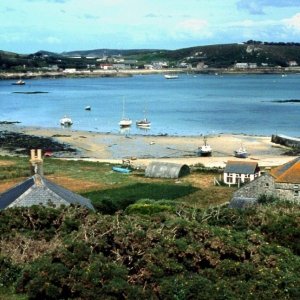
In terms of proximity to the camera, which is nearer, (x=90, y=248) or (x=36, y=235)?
(x=90, y=248)

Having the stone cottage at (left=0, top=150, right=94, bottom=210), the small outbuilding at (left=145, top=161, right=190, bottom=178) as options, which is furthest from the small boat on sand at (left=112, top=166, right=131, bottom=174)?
the stone cottage at (left=0, top=150, right=94, bottom=210)

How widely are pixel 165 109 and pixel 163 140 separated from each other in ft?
139

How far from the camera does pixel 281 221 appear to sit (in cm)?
1722

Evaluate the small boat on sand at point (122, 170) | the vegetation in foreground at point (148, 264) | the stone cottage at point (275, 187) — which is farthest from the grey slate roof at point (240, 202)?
the small boat on sand at point (122, 170)

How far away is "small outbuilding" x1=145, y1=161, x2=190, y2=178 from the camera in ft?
149

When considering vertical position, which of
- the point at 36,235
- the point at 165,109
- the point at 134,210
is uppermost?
the point at 36,235

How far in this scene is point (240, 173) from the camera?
4194 cm

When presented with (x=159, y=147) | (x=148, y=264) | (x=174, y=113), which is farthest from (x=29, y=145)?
(x=148, y=264)

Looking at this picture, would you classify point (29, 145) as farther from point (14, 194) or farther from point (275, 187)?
point (14, 194)

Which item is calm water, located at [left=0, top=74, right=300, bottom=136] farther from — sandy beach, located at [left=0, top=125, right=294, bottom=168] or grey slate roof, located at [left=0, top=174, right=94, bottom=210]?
grey slate roof, located at [left=0, top=174, right=94, bottom=210]

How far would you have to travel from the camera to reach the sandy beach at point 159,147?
5715 centimetres

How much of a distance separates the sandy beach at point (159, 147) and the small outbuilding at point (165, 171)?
17.2 ft

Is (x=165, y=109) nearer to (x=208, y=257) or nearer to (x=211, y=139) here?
(x=211, y=139)

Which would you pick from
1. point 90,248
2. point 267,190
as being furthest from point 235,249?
point 267,190
